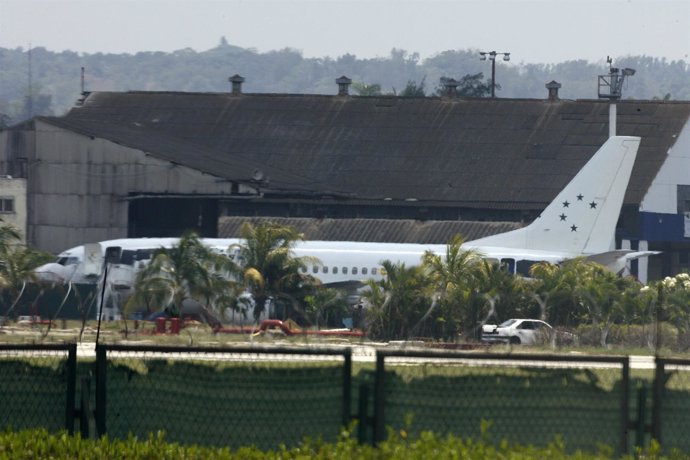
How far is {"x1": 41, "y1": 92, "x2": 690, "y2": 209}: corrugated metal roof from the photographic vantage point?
259 ft

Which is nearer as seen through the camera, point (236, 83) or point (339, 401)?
point (339, 401)

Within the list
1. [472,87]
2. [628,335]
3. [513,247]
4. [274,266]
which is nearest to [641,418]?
[628,335]

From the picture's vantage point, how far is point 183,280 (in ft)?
145

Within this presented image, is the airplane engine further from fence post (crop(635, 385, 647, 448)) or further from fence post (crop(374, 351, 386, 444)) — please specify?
fence post (crop(635, 385, 647, 448))

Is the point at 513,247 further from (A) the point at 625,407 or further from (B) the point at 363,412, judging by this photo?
(B) the point at 363,412

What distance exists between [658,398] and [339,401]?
10.0 feet

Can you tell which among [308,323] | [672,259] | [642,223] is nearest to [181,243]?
[308,323]

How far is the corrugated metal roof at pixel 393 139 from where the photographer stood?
259 ft

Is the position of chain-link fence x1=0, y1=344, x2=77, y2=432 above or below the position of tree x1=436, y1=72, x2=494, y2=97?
below

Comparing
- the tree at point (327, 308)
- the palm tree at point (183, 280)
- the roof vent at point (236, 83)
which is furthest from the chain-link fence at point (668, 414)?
the roof vent at point (236, 83)

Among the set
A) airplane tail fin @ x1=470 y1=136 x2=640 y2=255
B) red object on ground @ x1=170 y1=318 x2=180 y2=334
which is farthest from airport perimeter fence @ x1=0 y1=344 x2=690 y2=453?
airplane tail fin @ x1=470 y1=136 x2=640 y2=255

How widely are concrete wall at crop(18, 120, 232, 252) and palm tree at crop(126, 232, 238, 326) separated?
1013 inches

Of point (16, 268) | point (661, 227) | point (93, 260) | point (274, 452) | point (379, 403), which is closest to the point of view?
point (274, 452)

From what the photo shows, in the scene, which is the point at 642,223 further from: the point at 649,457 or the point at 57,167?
the point at 649,457
